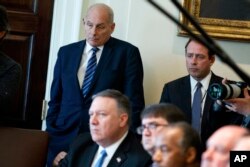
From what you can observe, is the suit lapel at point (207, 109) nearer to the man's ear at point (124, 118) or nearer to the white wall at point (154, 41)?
the white wall at point (154, 41)

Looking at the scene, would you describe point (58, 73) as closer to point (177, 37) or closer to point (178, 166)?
point (177, 37)

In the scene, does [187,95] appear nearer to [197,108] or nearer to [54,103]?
[197,108]

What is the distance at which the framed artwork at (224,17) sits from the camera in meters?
3.53

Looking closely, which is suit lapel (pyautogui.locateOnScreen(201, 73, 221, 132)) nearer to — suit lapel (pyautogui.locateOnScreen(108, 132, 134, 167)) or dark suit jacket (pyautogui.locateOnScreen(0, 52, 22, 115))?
A: suit lapel (pyautogui.locateOnScreen(108, 132, 134, 167))

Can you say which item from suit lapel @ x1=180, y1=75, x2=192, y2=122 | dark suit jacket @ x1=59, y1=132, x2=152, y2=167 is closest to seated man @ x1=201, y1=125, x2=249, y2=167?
dark suit jacket @ x1=59, y1=132, x2=152, y2=167

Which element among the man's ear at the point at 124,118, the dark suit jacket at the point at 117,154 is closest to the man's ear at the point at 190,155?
the dark suit jacket at the point at 117,154

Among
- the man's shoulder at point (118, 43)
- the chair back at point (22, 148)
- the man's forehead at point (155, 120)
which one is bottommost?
the chair back at point (22, 148)

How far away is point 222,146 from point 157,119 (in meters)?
1.11

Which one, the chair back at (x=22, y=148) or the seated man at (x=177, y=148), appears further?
the chair back at (x=22, y=148)

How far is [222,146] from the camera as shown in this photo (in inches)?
45.6

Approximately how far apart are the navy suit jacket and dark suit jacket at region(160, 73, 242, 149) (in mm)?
198

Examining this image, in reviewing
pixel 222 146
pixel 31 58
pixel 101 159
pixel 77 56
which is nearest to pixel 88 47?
pixel 77 56

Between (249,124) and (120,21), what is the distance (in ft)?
5.31

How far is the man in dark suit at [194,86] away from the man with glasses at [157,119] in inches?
32.8
